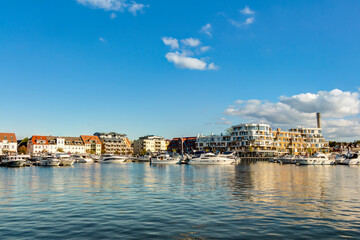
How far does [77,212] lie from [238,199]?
14.8 metres

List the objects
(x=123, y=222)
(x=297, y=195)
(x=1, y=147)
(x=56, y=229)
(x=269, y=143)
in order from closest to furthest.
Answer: (x=56, y=229) < (x=123, y=222) < (x=297, y=195) < (x=1, y=147) < (x=269, y=143)

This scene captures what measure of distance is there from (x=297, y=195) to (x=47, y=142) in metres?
191

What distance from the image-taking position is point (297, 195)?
31.9 meters

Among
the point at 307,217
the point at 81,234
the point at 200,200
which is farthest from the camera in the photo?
the point at 200,200

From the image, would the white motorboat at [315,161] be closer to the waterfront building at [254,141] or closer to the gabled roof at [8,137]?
the waterfront building at [254,141]

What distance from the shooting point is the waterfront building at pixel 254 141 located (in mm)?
185875

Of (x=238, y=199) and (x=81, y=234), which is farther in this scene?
(x=238, y=199)

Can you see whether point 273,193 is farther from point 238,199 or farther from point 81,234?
point 81,234

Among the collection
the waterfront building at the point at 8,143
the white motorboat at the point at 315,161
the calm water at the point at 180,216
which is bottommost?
the white motorboat at the point at 315,161

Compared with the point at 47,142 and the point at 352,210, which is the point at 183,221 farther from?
the point at 47,142

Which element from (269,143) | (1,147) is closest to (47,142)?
(1,147)

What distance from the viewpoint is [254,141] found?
187125 mm

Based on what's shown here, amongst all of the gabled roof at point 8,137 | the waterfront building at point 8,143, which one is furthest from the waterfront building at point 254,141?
the gabled roof at point 8,137

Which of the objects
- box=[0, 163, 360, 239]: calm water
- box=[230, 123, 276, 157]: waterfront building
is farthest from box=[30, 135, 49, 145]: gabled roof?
box=[0, 163, 360, 239]: calm water
